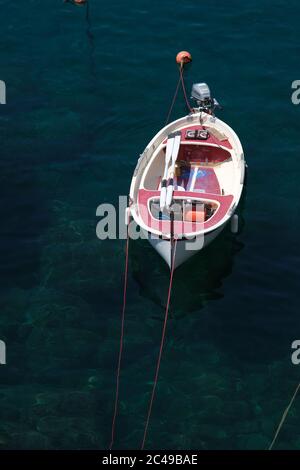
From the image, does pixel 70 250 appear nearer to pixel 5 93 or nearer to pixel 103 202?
pixel 103 202

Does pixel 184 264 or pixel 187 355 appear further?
pixel 184 264

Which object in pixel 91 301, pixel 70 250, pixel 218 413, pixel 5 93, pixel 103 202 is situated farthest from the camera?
pixel 5 93

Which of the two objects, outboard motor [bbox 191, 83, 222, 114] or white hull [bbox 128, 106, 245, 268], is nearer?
white hull [bbox 128, 106, 245, 268]

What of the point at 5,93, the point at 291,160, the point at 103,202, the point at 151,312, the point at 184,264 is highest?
the point at 5,93

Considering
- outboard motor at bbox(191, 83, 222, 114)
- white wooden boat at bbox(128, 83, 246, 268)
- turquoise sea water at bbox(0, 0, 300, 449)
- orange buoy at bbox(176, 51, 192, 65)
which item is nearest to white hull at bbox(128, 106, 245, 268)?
white wooden boat at bbox(128, 83, 246, 268)

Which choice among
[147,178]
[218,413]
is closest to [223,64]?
[147,178]

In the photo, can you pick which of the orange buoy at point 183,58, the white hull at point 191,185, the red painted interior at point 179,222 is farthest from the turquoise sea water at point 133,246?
the red painted interior at point 179,222

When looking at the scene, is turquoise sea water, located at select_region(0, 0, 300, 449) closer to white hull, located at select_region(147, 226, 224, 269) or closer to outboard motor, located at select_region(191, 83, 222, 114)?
white hull, located at select_region(147, 226, 224, 269)
